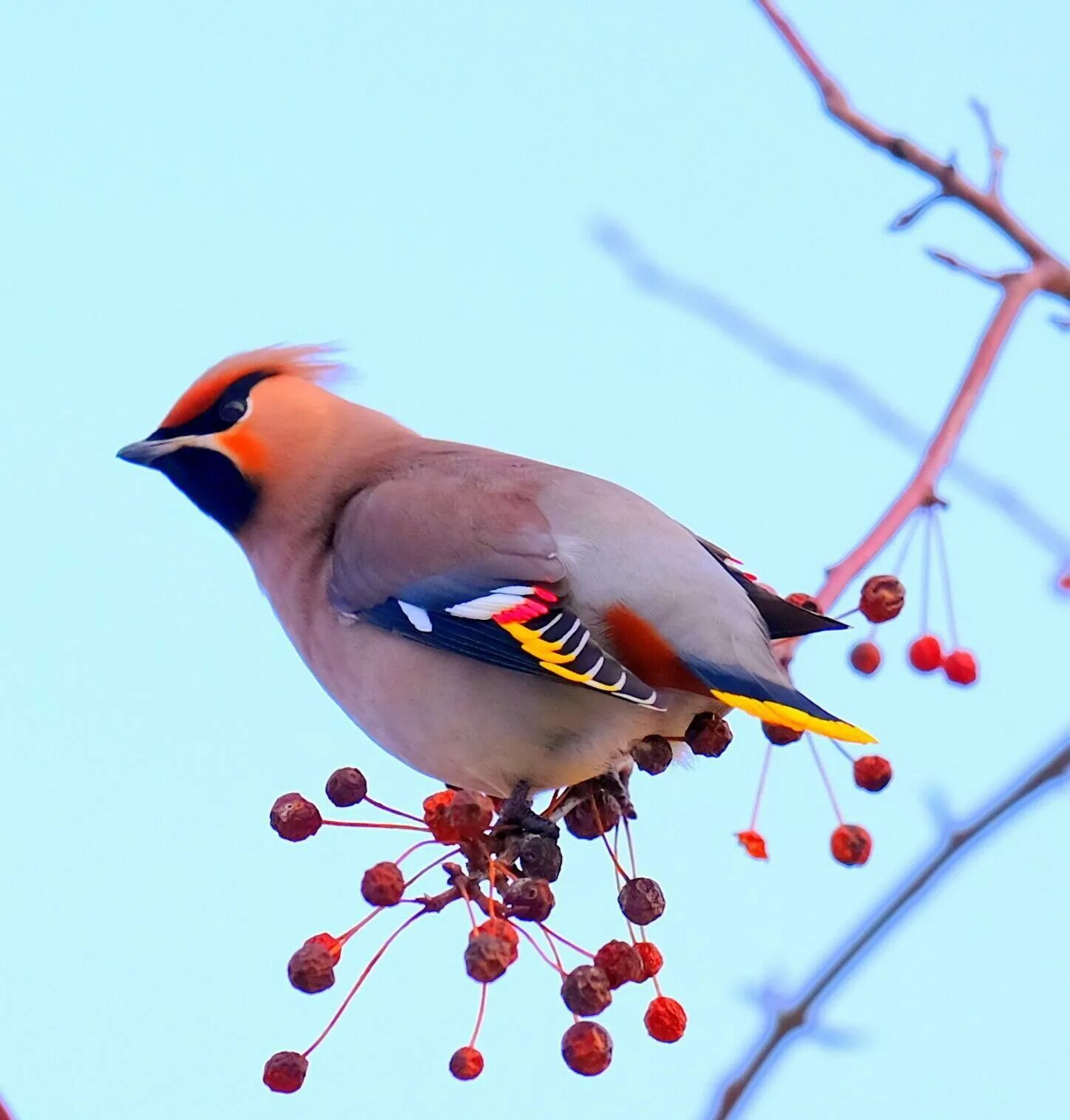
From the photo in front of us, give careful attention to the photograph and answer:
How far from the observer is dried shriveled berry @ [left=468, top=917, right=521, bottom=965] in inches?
81.9

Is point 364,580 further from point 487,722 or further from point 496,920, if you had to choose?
point 496,920

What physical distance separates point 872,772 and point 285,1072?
979 millimetres

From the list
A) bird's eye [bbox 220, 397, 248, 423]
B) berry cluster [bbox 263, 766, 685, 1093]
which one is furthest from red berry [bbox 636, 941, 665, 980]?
bird's eye [bbox 220, 397, 248, 423]

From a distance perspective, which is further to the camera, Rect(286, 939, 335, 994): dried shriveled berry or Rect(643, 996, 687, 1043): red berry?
Rect(643, 996, 687, 1043): red berry

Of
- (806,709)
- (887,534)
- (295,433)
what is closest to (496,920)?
(806,709)

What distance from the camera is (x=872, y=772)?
8.46ft

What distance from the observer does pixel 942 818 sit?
2607 millimetres

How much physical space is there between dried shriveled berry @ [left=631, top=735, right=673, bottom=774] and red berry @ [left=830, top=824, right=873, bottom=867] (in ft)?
0.94

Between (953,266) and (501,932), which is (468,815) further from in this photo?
(953,266)

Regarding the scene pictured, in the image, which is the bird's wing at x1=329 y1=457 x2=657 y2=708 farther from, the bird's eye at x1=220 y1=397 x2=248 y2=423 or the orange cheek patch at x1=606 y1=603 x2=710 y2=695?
the bird's eye at x1=220 y1=397 x2=248 y2=423

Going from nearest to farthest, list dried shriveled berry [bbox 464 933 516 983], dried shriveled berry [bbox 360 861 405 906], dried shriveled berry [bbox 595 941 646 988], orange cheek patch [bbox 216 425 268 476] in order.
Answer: dried shriveled berry [bbox 464 933 516 983] < dried shriveled berry [bbox 360 861 405 906] < dried shriveled berry [bbox 595 941 646 988] < orange cheek patch [bbox 216 425 268 476]

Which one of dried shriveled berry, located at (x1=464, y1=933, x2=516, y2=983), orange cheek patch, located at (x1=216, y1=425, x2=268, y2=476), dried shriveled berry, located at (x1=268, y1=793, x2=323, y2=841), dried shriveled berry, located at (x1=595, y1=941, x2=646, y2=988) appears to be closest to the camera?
dried shriveled berry, located at (x1=464, y1=933, x2=516, y2=983)

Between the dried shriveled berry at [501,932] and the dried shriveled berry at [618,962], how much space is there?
0.21 m

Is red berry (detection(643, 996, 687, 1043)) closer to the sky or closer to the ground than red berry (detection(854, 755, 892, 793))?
closer to the ground
